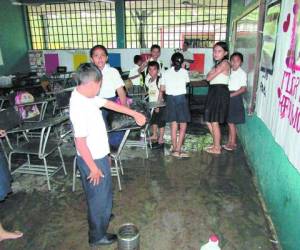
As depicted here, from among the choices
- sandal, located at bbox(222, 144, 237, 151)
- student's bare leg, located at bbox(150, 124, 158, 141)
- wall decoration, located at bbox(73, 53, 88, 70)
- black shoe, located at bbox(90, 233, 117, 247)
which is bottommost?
black shoe, located at bbox(90, 233, 117, 247)

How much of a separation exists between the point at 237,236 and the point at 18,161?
10.4ft

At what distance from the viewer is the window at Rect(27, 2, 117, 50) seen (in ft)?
26.5

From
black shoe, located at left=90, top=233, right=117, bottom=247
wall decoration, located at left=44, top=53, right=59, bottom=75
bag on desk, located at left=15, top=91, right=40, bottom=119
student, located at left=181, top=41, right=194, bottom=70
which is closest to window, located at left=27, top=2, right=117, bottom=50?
wall decoration, located at left=44, top=53, right=59, bottom=75

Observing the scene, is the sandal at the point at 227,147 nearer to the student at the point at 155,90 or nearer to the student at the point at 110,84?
the student at the point at 155,90

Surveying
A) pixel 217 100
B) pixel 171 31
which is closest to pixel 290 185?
pixel 217 100

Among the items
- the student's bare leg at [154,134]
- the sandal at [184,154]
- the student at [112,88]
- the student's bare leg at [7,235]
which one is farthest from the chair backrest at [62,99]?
the student's bare leg at [7,235]

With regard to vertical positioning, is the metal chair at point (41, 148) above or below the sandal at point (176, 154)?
above

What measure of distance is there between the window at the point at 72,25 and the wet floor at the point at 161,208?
5.68 metres

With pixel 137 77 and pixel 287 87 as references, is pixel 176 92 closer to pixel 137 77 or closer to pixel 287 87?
pixel 137 77

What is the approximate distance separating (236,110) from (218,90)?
20.4 inches

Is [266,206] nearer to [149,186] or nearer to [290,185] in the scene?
[290,185]

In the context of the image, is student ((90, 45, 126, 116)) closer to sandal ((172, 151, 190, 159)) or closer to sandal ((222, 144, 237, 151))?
sandal ((172, 151, 190, 159))

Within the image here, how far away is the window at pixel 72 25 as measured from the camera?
8.09 metres

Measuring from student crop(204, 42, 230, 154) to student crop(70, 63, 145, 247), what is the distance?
1.88 m
